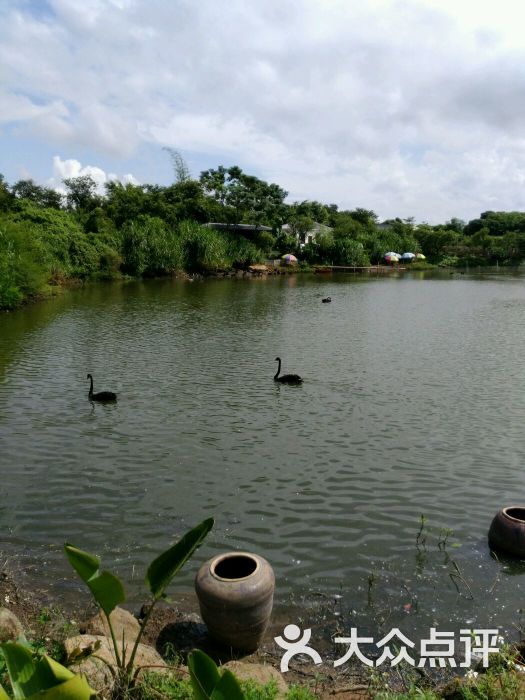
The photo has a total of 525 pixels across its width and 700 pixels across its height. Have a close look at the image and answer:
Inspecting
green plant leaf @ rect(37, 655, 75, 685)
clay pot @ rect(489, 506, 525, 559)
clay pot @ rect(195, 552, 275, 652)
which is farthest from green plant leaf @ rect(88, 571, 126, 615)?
clay pot @ rect(489, 506, 525, 559)

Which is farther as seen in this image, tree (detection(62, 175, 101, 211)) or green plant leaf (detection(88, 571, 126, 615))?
tree (detection(62, 175, 101, 211))

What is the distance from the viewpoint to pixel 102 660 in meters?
4.14

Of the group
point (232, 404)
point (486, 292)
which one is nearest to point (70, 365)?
point (232, 404)

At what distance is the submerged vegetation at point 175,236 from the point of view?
39781 mm

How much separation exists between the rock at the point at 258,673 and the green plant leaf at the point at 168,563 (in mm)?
1117

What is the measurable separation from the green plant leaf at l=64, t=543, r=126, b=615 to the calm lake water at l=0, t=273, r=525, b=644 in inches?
98.1

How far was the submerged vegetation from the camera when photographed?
39.8 meters

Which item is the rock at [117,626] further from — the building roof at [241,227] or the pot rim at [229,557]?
Result: the building roof at [241,227]

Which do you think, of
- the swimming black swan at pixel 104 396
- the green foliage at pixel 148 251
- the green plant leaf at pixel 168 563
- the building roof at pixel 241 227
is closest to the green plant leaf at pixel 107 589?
the green plant leaf at pixel 168 563

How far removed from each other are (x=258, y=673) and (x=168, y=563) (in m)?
1.39

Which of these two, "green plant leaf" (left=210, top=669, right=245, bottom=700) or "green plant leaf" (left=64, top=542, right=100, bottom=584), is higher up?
"green plant leaf" (left=64, top=542, right=100, bottom=584)

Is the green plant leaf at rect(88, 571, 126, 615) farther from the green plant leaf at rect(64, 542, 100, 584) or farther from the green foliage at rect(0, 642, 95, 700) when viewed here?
the green foliage at rect(0, 642, 95, 700)

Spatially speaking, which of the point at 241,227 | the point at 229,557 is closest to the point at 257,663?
the point at 229,557

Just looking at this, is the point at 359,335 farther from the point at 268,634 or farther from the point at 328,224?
the point at 328,224
